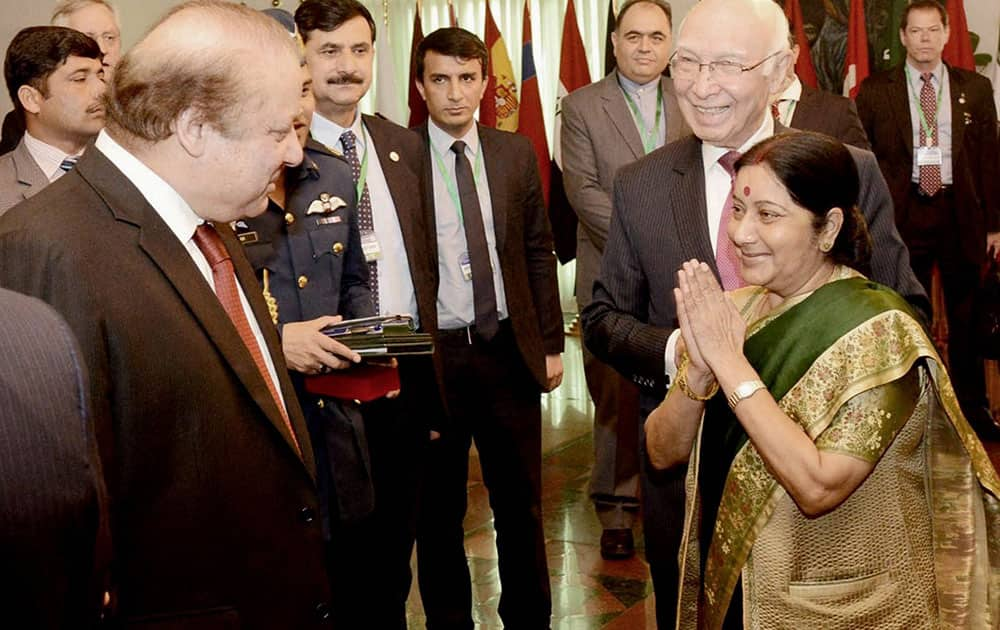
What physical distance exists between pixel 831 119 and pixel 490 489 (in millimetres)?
1667

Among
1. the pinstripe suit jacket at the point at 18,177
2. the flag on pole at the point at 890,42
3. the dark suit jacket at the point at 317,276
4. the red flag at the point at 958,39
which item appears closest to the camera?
the dark suit jacket at the point at 317,276

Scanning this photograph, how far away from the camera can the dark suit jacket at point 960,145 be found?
6.17m

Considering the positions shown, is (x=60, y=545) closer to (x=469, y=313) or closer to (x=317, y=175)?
(x=317, y=175)

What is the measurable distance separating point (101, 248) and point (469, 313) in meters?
2.17

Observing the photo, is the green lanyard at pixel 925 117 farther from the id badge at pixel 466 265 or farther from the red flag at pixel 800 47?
the id badge at pixel 466 265

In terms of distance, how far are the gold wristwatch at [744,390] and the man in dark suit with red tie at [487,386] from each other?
165cm

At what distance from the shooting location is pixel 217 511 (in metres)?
1.77

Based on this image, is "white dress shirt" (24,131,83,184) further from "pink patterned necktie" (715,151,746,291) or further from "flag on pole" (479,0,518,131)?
"flag on pole" (479,0,518,131)

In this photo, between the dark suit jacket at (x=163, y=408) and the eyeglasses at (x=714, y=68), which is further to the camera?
the eyeglasses at (x=714, y=68)

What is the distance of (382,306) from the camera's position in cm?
343

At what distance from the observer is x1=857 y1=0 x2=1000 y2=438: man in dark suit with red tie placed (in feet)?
20.2

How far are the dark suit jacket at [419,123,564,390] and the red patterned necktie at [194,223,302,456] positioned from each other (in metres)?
1.87

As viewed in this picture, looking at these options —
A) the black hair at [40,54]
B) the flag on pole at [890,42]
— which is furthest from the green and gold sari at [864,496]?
the flag on pole at [890,42]

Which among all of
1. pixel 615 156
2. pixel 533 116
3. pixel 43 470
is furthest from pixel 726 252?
pixel 533 116
